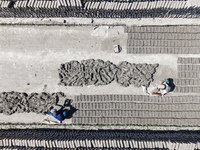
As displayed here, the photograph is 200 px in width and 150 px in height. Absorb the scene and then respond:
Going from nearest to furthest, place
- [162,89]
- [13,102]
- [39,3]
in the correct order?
[39,3] → [162,89] → [13,102]

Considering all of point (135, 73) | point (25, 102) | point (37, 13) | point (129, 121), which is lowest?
point (129, 121)

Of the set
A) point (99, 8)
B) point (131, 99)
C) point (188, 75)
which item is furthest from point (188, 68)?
point (99, 8)

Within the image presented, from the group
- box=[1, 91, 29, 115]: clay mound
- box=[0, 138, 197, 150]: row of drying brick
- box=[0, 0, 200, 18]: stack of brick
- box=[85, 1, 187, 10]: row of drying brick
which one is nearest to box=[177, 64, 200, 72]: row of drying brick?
box=[0, 0, 200, 18]: stack of brick

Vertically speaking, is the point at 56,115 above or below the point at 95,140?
above

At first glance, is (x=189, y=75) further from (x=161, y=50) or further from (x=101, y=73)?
(x=101, y=73)

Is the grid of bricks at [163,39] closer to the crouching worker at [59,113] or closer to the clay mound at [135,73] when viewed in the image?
the clay mound at [135,73]

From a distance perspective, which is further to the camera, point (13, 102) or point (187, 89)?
point (187, 89)

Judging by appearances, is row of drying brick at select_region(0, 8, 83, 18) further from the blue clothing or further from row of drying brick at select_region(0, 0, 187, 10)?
the blue clothing
